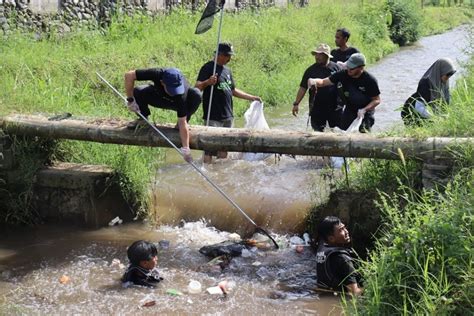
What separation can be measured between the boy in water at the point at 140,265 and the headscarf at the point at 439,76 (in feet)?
13.3

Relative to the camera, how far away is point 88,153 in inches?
345

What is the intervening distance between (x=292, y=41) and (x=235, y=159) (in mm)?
9206

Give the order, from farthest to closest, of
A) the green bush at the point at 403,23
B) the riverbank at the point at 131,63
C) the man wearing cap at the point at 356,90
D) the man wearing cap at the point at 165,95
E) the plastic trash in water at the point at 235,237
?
1. the green bush at the point at 403,23
2. the riverbank at the point at 131,63
3. the man wearing cap at the point at 356,90
4. the plastic trash in water at the point at 235,237
5. the man wearing cap at the point at 165,95

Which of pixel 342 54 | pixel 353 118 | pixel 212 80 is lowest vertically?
pixel 353 118

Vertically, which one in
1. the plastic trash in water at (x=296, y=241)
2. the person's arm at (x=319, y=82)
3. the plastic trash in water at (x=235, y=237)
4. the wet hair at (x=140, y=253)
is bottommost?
the plastic trash in water at (x=235, y=237)

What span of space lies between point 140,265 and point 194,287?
1.83ft

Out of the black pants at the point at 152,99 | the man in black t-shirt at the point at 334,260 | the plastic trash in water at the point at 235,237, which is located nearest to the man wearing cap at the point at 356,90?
the black pants at the point at 152,99

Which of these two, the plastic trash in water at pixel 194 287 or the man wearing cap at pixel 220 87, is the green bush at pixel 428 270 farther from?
the man wearing cap at pixel 220 87

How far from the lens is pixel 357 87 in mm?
8398

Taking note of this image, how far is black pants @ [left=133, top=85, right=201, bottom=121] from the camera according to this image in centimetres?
726

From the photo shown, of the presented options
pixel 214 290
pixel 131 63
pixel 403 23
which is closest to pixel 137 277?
pixel 214 290

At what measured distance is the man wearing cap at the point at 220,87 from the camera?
8.88 meters

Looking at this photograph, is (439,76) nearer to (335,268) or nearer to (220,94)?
(220,94)

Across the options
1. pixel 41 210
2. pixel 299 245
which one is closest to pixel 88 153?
pixel 41 210
